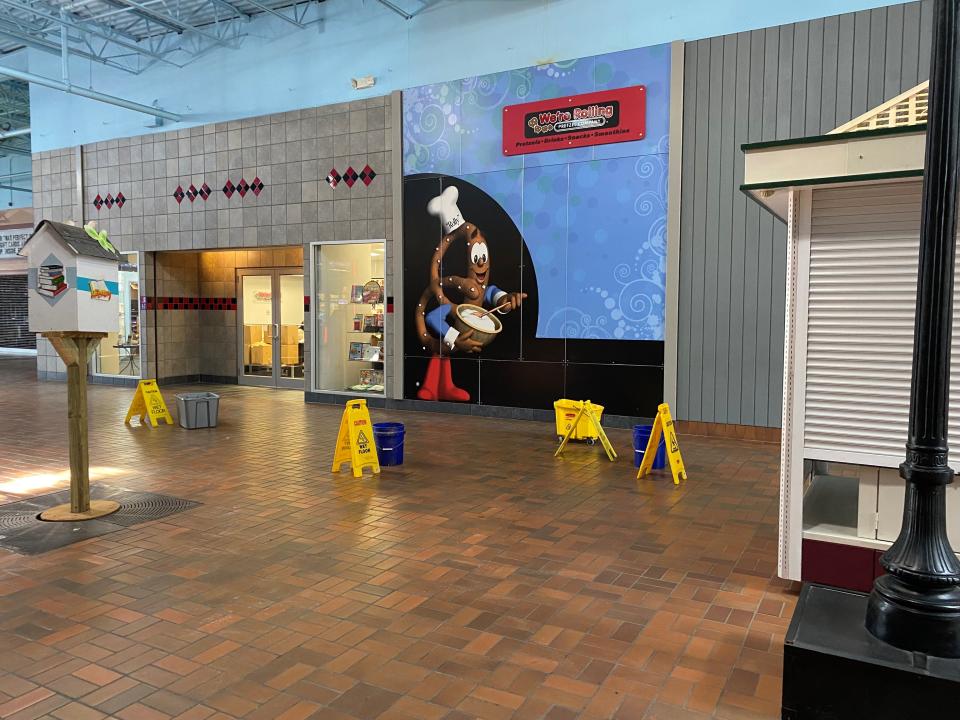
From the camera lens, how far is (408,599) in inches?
164

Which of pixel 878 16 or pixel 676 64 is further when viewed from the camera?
pixel 676 64

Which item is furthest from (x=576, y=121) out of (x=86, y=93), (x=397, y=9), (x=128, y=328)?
(x=128, y=328)

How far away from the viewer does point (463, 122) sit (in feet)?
36.3

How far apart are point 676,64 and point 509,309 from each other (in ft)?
13.3

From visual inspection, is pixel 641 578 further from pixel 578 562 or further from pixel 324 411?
pixel 324 411

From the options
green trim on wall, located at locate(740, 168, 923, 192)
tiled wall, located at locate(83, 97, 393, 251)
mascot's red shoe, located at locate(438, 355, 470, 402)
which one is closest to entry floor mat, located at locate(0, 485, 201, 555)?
green trim on wall, located at locate(740, 168, 923, 192)

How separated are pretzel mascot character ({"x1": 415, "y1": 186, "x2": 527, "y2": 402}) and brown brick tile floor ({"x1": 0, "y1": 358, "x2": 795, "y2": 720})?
12.7 ft

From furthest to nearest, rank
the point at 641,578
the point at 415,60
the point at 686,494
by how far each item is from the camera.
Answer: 1. the point at 415,60
2. the point at 686,494
3. the point at 641,578

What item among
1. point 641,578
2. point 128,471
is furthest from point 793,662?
point 128,471

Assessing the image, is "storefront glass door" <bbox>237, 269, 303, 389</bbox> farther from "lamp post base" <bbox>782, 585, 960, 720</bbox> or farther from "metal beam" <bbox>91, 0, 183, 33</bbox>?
"lamp post base" <bbox>782, 585, 960, 720</bbox>

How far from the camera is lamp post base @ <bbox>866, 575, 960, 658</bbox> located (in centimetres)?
280

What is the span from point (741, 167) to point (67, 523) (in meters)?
8.38

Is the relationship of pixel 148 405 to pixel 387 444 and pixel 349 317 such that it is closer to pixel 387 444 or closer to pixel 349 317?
pixel 349 317

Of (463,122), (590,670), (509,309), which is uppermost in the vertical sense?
(463,122)
